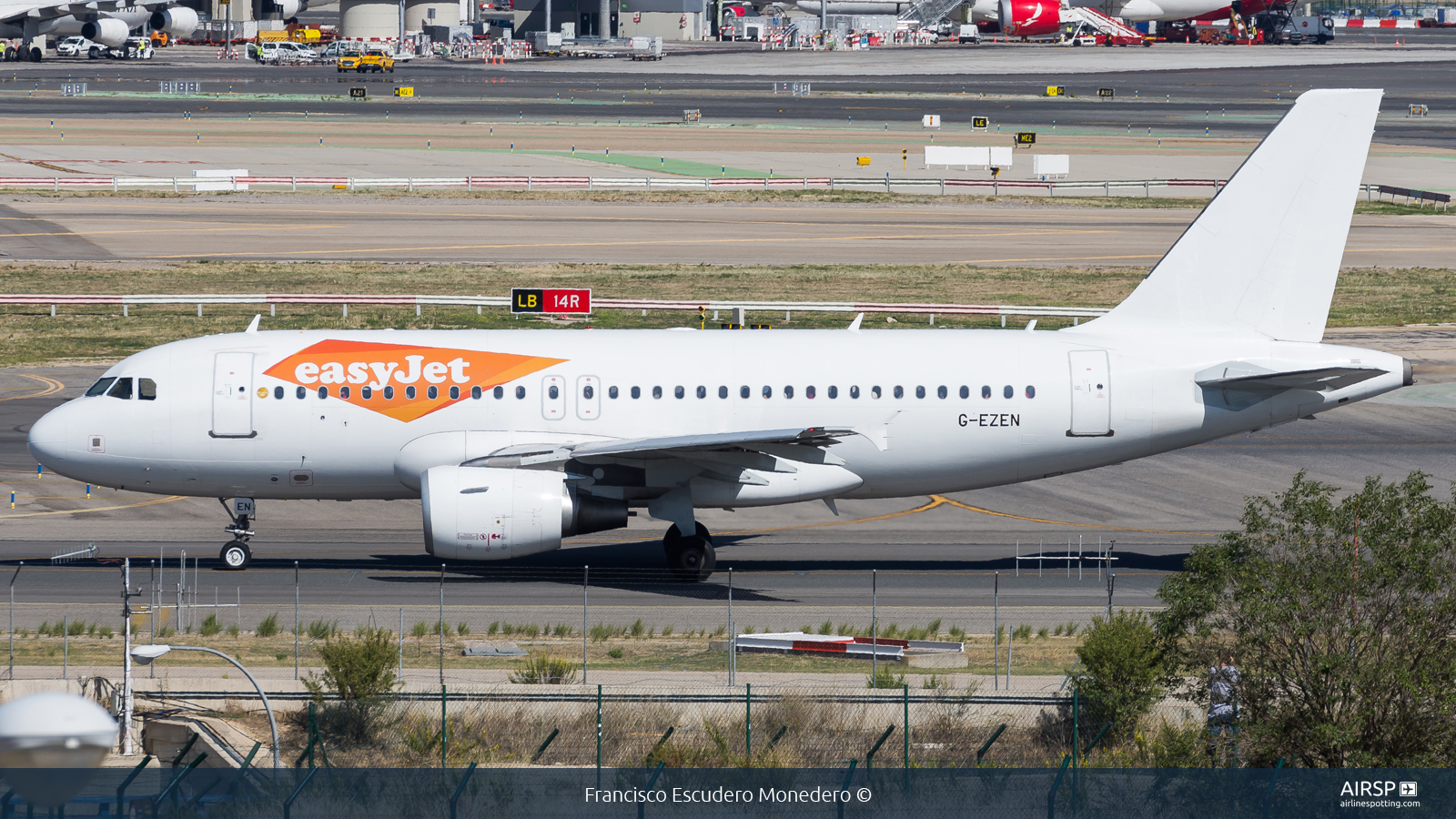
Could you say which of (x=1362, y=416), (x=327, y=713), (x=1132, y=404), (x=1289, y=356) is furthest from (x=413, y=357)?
(x=1362, y=416)

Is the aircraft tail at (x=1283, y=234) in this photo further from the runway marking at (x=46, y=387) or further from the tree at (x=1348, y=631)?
the runway marking at (x=46, y=387)

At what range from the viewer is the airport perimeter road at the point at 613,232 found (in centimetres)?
8612

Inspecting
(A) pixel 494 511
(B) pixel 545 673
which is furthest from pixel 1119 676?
(A) pixel 494 511

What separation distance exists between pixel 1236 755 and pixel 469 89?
16852cm

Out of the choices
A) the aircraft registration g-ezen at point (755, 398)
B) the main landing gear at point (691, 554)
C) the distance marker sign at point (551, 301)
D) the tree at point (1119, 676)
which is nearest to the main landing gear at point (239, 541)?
the aircraft registration g-ezen at point (755, 398)

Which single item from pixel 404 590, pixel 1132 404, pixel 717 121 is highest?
pixel 717 121

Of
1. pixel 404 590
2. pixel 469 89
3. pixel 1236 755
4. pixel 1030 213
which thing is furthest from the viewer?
pixel 469 89

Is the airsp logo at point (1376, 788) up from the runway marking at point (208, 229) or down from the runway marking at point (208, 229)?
down

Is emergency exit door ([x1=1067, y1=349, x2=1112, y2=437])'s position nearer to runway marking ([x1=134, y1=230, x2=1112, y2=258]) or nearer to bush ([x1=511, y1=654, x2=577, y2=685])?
bush ([x1=511, y1=654, x2=577, y2=685])

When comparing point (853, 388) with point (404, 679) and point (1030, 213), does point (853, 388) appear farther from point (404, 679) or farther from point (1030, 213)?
point (1030, 213)

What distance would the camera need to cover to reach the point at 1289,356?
120 feet

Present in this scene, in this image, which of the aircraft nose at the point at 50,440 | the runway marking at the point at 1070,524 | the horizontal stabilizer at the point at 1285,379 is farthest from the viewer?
the runway marking at the point at 1070,524

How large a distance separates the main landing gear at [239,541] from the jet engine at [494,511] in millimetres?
5385

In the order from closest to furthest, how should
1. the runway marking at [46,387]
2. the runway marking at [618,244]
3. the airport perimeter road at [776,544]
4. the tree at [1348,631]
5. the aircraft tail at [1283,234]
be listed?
the tree at [1348,631] < the airport perimeter road at [776,544] < the aircraft tail at [1283,234] < the runway marking at [46,387] < the runway marking at [618,244]
